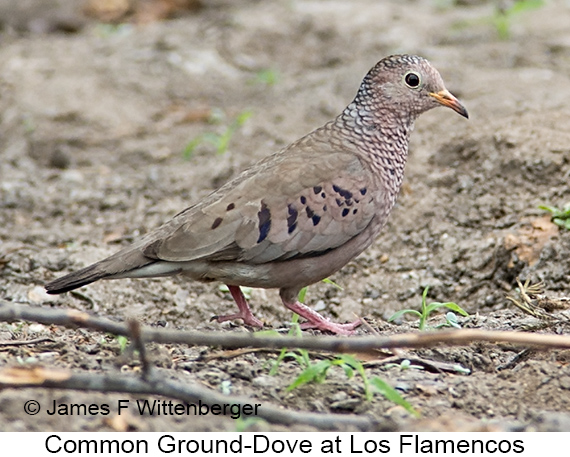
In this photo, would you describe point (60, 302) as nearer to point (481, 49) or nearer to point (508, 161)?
point (508, 161)

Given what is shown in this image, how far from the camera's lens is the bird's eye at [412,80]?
4.84m

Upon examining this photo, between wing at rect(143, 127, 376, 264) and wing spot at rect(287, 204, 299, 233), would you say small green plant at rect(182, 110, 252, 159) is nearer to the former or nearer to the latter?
wing at rect(143, 127, 376, 264)

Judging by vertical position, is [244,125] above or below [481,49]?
below

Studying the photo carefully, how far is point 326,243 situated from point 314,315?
402 mm

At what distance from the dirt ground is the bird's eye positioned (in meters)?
1.23

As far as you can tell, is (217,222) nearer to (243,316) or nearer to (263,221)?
(263,221)

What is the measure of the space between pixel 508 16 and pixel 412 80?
4833 mm

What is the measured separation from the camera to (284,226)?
173 inches

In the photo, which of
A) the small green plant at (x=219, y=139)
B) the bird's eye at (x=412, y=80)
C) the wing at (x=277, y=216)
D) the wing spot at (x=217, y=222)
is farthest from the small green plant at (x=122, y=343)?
the small green plant at (x=219, y=139)

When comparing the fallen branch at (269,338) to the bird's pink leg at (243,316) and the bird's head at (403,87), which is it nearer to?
the bird's pink leg at (243,316)

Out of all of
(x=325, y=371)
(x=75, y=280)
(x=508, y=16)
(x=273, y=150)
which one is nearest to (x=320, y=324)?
(x=325, y=371)

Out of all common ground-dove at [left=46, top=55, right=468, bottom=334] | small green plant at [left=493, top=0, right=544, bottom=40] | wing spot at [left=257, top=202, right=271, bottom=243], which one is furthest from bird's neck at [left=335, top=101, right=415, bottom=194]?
small green plant at [left=493, top=0, right=544, bottom=40]

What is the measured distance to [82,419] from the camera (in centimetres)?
308

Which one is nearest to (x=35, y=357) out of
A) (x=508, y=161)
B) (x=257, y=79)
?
(x=508, y=161)
